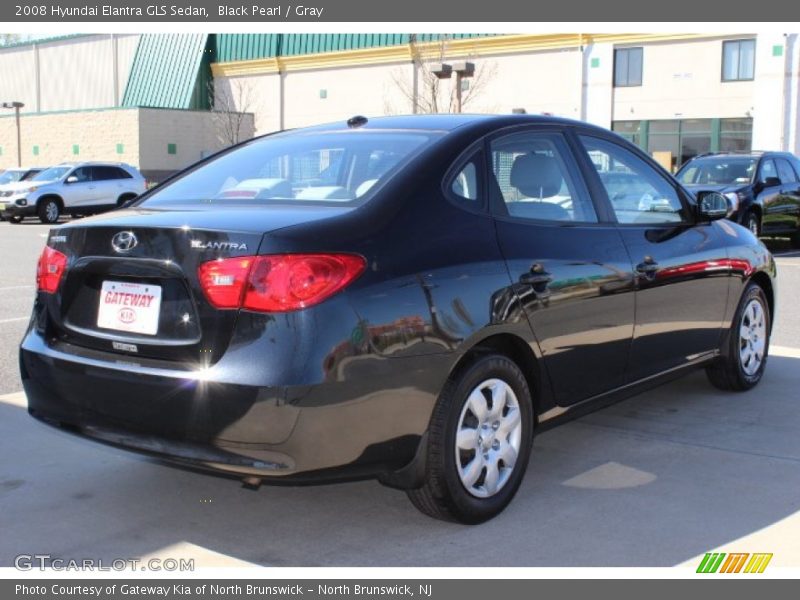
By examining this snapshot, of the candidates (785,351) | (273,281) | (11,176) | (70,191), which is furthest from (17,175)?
(273,281)

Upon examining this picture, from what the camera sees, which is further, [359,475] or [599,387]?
[599,387]

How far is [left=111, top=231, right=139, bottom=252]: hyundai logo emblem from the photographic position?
358cm

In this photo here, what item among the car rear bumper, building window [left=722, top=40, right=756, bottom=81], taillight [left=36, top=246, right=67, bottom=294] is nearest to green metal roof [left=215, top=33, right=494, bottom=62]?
building window [left=722, top=40, right=756, bottom=81]

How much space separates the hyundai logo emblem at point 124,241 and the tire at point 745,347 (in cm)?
387

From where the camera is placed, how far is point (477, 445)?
12.7 ft

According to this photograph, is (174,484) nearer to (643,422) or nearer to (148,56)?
(643,422)

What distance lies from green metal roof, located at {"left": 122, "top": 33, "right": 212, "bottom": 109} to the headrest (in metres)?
48.0

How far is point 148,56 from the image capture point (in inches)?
2062

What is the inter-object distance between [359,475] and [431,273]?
825mm

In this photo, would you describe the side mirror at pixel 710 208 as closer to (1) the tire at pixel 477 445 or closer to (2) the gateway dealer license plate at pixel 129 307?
(1) the tire at pixel 477 445

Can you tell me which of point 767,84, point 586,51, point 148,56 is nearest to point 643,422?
point 767,84

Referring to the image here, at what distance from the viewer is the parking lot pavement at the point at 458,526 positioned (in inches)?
146

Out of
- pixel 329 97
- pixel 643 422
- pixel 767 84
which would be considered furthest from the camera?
pixel 329 97

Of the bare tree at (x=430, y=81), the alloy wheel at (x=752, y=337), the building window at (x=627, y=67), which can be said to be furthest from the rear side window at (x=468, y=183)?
the bare tree at (x=430, y=81)
